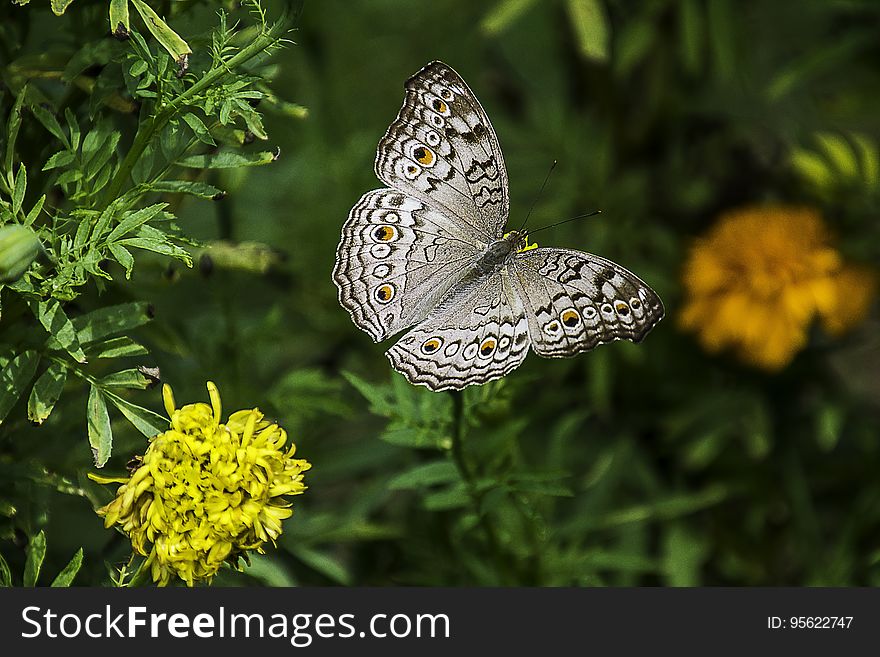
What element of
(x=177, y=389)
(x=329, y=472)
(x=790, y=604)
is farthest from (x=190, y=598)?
(x=790, y=604)

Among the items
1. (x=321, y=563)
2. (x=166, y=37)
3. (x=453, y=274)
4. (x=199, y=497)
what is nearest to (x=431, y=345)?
(x=453, y=274)

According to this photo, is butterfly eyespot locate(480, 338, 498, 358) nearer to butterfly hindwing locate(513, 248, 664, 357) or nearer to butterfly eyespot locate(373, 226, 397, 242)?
butterfly hindwing locate(513, 248, 664, 357)

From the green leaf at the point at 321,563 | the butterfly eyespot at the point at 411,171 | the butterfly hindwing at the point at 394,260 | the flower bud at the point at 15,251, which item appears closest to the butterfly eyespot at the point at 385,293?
the butterfly hindwing at the point at 394,260

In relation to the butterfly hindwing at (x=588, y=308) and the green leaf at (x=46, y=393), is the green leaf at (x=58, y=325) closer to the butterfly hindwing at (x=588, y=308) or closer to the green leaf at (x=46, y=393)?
the green leaf at (x=46, y=393)

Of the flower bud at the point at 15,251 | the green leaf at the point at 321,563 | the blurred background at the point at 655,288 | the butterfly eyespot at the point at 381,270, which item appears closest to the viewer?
the flower bud at the point at 15,251

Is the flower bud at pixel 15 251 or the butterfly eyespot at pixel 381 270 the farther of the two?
the butterfly eyespot at pixel 381 270

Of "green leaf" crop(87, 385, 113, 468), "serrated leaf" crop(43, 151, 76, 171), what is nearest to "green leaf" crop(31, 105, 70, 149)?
"serrated leaf" crop(43, 151, 76, 171)
